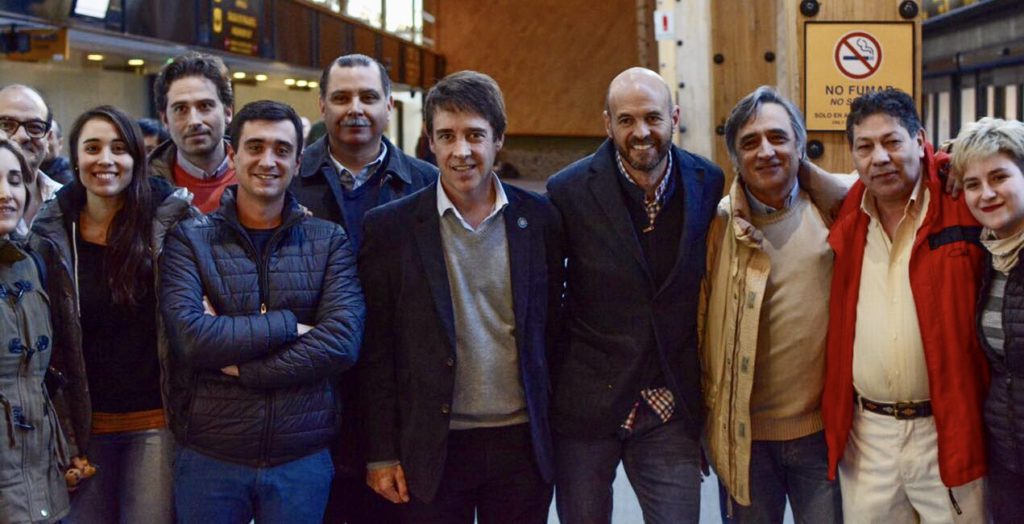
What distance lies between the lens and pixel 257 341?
119 inches

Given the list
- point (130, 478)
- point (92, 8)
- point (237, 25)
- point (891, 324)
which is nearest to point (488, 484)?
point (130, 478)

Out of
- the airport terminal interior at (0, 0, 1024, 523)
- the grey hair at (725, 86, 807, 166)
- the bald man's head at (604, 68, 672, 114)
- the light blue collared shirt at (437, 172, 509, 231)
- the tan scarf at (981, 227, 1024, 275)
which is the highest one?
the airport terminal interior at (0, 0, 1024, 523)

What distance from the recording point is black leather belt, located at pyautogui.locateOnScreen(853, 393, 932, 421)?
3293 millimetres

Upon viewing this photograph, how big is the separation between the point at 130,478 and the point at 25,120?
1616 millimetres

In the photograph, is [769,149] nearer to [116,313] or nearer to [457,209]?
[457,209]

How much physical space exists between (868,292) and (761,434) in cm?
60

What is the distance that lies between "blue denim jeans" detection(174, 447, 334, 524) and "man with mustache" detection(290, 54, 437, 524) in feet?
1.76

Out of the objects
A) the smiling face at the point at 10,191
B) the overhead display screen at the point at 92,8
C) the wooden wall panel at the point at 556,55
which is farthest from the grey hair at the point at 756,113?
the wooden wall panel at the point at 556,55

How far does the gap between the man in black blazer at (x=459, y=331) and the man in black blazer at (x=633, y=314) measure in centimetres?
15

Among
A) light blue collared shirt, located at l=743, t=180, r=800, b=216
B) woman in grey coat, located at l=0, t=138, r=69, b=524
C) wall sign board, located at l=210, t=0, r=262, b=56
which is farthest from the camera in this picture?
wall sign board, located at l=210, t=0, r=262, b=56

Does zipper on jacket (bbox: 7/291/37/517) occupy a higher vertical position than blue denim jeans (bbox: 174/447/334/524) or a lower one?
higher

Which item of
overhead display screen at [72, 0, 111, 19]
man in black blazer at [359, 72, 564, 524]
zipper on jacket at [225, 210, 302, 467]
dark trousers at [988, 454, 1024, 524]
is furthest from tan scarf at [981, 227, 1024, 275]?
overhead display screen at [72, 0, 111, 19]

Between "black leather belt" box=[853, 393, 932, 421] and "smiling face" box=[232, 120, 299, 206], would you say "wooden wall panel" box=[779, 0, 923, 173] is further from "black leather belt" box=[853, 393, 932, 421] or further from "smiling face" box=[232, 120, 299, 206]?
"smiling face" box=[232, 120, 299, 206]

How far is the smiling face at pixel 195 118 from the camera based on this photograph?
3.86 meters
